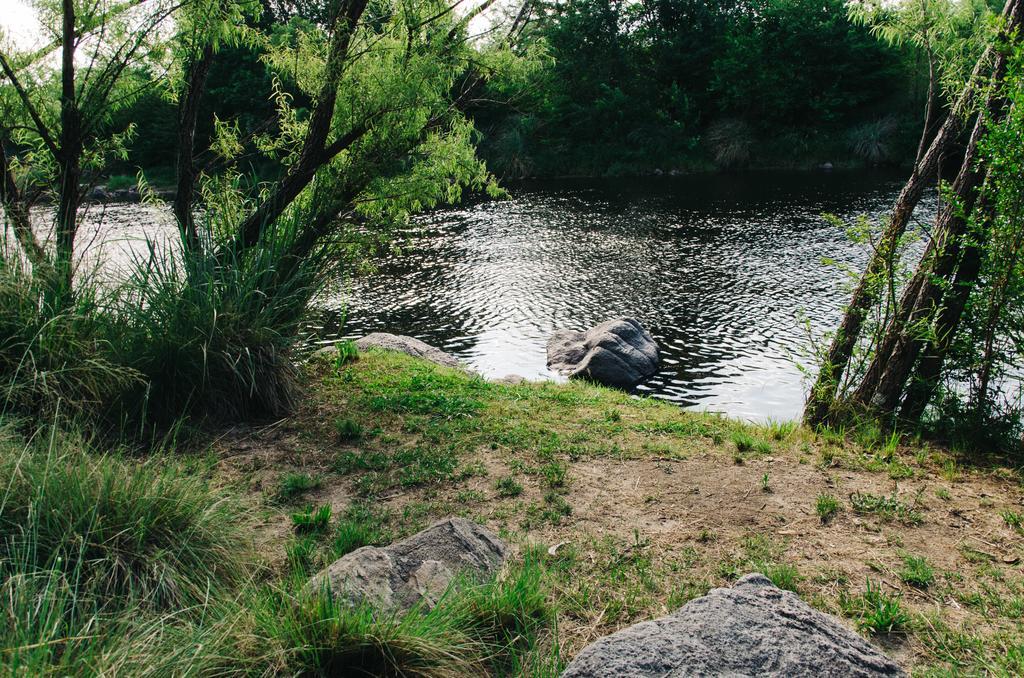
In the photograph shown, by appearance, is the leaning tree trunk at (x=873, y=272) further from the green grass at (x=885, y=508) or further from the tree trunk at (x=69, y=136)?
the tree trunk at (x=69, y=136)

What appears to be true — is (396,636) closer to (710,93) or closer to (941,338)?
(941,338)

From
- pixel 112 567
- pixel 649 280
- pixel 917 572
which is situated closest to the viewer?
pixel 112 567

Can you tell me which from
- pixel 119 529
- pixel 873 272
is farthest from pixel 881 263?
pixel 119 529

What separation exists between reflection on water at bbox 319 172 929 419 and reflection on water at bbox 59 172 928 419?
0.15 ft

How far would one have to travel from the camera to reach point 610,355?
35.8 ft

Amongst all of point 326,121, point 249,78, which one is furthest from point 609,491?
point 249,78

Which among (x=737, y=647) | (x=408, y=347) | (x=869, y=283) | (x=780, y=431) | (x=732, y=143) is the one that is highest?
(x=732, y=143)

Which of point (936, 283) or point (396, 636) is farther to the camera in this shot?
point (936, 283)

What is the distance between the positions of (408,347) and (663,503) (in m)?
6.36

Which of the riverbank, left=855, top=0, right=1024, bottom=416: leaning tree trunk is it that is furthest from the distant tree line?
the riverbank

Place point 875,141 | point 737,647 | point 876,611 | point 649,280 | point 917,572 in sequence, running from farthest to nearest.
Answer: point 875,141, point 649,280, point 917,572, point 876,611, point 737,647

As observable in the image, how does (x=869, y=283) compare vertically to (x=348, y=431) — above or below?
above

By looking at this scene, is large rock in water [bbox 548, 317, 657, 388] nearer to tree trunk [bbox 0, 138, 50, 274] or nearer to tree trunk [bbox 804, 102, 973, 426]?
tree trunk [bbox 804, 102, 973, 426]

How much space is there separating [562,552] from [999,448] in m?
4.25
